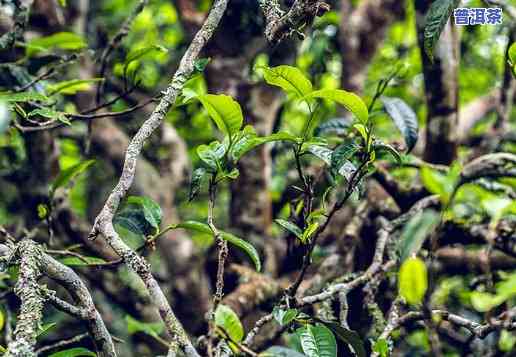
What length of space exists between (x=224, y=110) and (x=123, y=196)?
219 mm

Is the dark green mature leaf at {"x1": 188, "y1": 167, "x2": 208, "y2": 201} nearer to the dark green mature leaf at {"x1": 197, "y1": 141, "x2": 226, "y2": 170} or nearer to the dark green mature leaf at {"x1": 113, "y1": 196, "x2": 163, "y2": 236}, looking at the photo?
the dark green mature leaf at {"x1": 197, "y1": 141, "x2": 226, "y2": 170}

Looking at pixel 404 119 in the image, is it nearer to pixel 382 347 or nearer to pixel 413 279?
pixel 382 347

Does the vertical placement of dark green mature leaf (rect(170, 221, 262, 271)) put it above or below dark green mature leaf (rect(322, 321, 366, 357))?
above

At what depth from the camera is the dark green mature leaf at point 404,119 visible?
4.79 ft

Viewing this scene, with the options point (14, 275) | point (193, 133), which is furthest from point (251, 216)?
point (14, 275)

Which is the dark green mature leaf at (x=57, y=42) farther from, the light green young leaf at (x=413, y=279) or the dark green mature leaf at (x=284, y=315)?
the light green young leaf at (x=413, y=279)

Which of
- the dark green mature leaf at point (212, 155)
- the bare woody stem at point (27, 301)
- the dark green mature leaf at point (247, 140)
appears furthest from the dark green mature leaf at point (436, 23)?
the bare woody stem at point (27, 301)

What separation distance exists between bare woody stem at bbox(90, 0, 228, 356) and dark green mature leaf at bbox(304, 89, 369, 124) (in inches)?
8.1

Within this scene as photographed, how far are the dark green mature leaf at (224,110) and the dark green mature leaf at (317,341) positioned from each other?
1.15 ft

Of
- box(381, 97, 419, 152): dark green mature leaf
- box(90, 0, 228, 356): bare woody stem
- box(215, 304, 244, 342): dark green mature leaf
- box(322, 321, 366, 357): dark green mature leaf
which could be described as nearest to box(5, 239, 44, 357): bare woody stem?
box(90, 0, 228, 356): bare woody stem

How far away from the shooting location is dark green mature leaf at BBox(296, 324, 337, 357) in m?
1.01

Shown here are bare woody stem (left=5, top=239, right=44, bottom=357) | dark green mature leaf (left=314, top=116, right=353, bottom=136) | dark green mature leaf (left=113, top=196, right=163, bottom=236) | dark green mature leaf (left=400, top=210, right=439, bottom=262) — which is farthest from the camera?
dark green mature leaf (left=314, top=116, right=353, bottom=136)

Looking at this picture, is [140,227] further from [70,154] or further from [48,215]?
[70,154]

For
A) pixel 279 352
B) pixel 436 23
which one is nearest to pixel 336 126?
pixel 436 23
